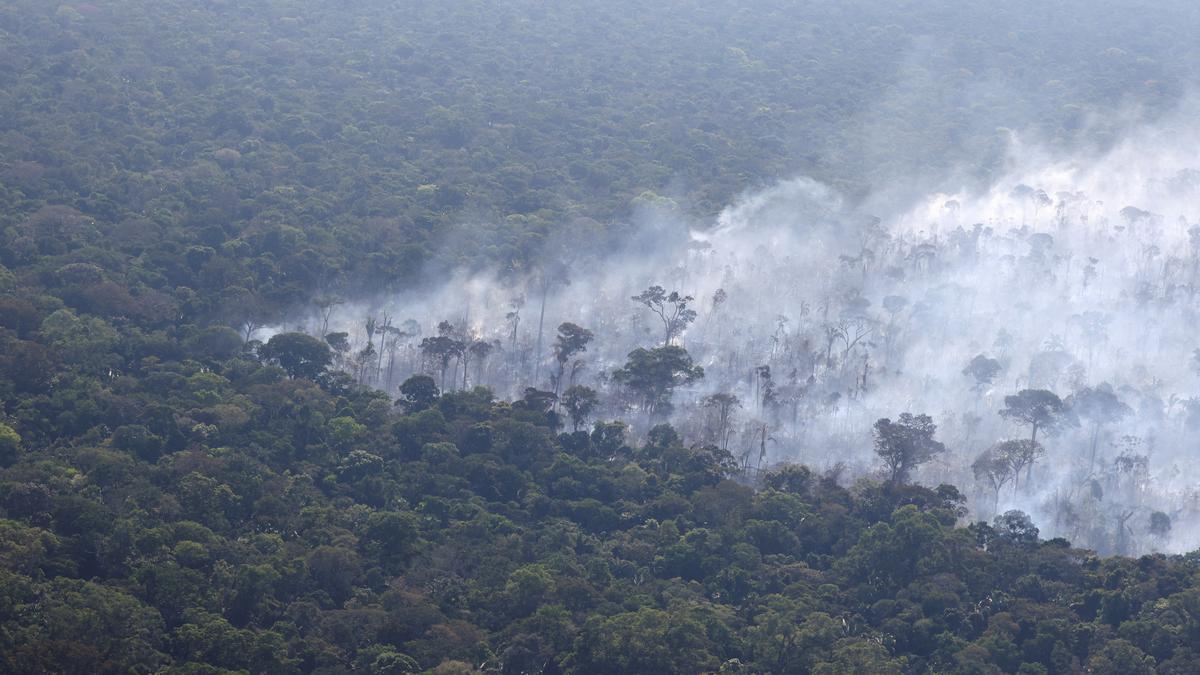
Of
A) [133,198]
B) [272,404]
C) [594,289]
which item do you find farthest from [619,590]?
[133,198]

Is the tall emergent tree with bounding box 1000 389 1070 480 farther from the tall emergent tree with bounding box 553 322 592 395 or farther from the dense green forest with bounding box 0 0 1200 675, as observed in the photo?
the tall emergent tree with bounding box 553 322 592 395

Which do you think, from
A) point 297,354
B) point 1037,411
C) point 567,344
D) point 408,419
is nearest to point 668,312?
point 567,344

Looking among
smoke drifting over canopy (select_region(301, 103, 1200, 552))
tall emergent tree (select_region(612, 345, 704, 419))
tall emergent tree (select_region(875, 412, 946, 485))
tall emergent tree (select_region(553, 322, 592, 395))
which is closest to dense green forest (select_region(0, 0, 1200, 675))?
tall emergent tree (select_region(875, 412, 946, 485))

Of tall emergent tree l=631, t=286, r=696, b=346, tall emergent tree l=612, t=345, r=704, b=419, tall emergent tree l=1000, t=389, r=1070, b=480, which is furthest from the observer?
tall emergent tree l=631, t=286, r=696, b=346

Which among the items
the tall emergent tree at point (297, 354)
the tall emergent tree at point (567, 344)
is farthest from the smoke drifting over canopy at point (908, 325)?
the tall emergent tree at point (297, 354)

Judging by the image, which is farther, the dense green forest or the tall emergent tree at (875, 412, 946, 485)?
the tall emergent tree at (875, 412, 946, 485)

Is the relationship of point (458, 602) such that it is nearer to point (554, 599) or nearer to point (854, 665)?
point (554, 599)

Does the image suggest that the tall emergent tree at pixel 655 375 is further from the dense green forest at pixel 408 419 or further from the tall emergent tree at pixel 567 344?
the dense green forest at pixel 408 419

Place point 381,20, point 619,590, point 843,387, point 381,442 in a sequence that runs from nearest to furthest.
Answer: point 619,590
point 381,442
point 843,387
point 381,20

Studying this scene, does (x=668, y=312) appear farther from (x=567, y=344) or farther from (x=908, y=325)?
(x=908, y=325)
